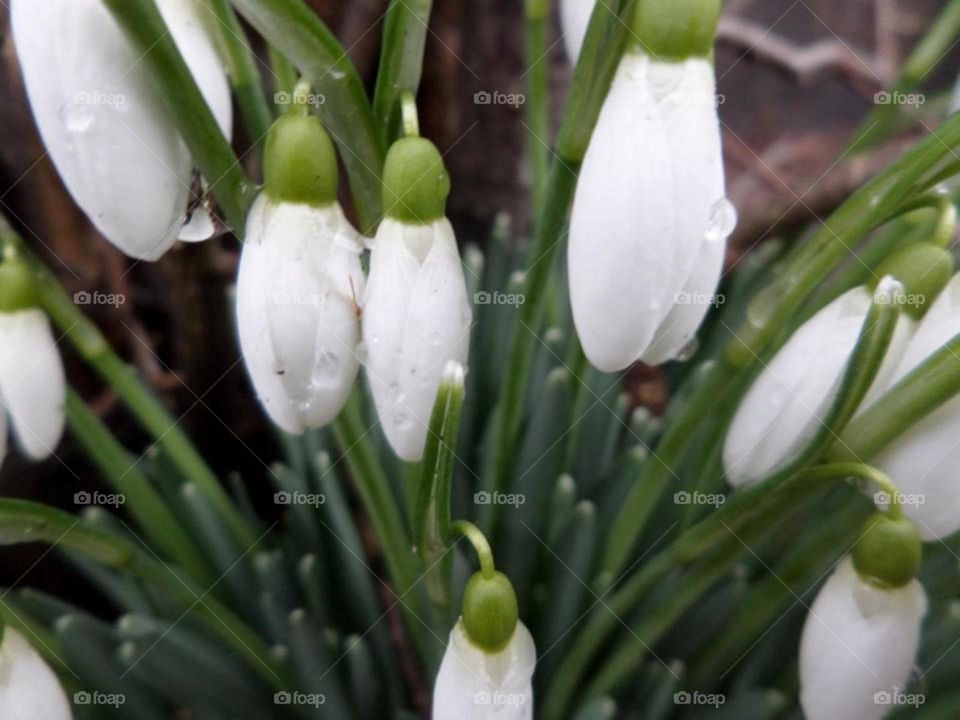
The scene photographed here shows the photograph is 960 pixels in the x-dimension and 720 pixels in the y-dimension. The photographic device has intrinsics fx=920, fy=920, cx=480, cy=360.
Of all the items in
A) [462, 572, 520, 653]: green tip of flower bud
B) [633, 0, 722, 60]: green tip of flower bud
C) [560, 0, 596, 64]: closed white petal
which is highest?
[633, 0, 722, 60]: green tip of flower bud

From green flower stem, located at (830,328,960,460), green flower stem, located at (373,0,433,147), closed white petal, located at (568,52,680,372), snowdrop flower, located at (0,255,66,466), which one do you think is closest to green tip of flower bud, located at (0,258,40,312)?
snowdrop flower, located at (0,255,66,466)

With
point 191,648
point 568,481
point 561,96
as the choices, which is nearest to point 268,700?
point 191,648

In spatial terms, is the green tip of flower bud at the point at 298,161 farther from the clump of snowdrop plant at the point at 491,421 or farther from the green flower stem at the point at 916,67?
the green flower stem at the point at 916,67

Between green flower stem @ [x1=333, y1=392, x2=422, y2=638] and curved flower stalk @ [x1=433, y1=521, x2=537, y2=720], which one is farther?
green flower stem @ [x1=333, y1=392, x2=422, y2=638]

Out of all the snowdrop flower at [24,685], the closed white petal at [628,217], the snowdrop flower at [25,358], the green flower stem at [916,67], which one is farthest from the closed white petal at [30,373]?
the green flower stem at [916,67]

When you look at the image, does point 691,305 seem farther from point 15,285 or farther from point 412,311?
point 15,285

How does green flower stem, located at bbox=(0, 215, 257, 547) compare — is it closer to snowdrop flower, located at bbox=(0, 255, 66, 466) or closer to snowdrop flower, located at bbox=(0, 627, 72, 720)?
snowdrop flower, located at bbox=(0, 255, 66, 466)

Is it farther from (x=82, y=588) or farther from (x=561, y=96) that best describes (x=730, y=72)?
(x=82, y=588)
